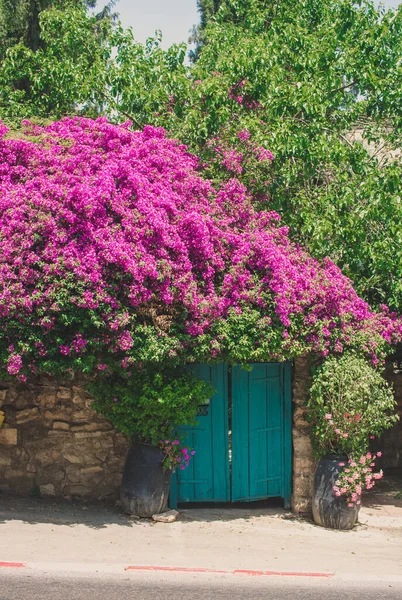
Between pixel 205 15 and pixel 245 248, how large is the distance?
15.2 m

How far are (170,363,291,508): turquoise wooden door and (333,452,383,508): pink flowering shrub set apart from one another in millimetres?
1123

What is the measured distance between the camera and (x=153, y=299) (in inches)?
342

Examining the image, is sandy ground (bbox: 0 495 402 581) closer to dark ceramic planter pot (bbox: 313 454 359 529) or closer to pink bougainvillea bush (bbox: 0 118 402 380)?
dark ceramic planter pot (bbox: 313 454 359 529)

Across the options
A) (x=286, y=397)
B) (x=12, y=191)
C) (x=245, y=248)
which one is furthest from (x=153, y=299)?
(x=286, y=397)

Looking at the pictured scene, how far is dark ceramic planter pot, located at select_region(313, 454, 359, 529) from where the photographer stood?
9.36m

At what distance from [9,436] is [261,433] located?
12.0 ft

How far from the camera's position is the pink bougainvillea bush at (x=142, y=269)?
8125mm

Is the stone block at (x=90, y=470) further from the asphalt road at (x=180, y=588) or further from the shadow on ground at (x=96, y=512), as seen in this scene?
the asphalt road at (x=180, y=588)

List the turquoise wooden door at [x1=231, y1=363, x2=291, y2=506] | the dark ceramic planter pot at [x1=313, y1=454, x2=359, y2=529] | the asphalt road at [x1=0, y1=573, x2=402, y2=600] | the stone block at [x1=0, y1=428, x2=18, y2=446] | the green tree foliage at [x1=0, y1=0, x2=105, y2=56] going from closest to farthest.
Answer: the asphalt road at [x1=0, y1=573, x2=402, y2=600] < the dark ceramic planter pot at [x1=313, y1=454, x2=359, y2=529] < the stone block at [x1=0, y1=428, x2=18, y2=446] < the turquoise wooden door at [x1=231, y1=363, x2=291, y2=506] < the green tree foliage at [x1=0, y1=0, x2=105, y2=56]

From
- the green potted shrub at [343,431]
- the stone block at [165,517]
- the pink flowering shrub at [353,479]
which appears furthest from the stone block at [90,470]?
the pink flowering shrub at [353,479]

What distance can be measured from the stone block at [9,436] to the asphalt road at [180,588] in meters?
2.96

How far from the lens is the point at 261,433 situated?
10180mm

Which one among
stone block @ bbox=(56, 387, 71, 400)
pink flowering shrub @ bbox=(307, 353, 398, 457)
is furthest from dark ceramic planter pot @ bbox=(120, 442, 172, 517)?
pink flowering shrub @ bbox=(307, 353, 398, 457)

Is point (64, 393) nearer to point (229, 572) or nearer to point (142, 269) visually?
point (142, 269)
